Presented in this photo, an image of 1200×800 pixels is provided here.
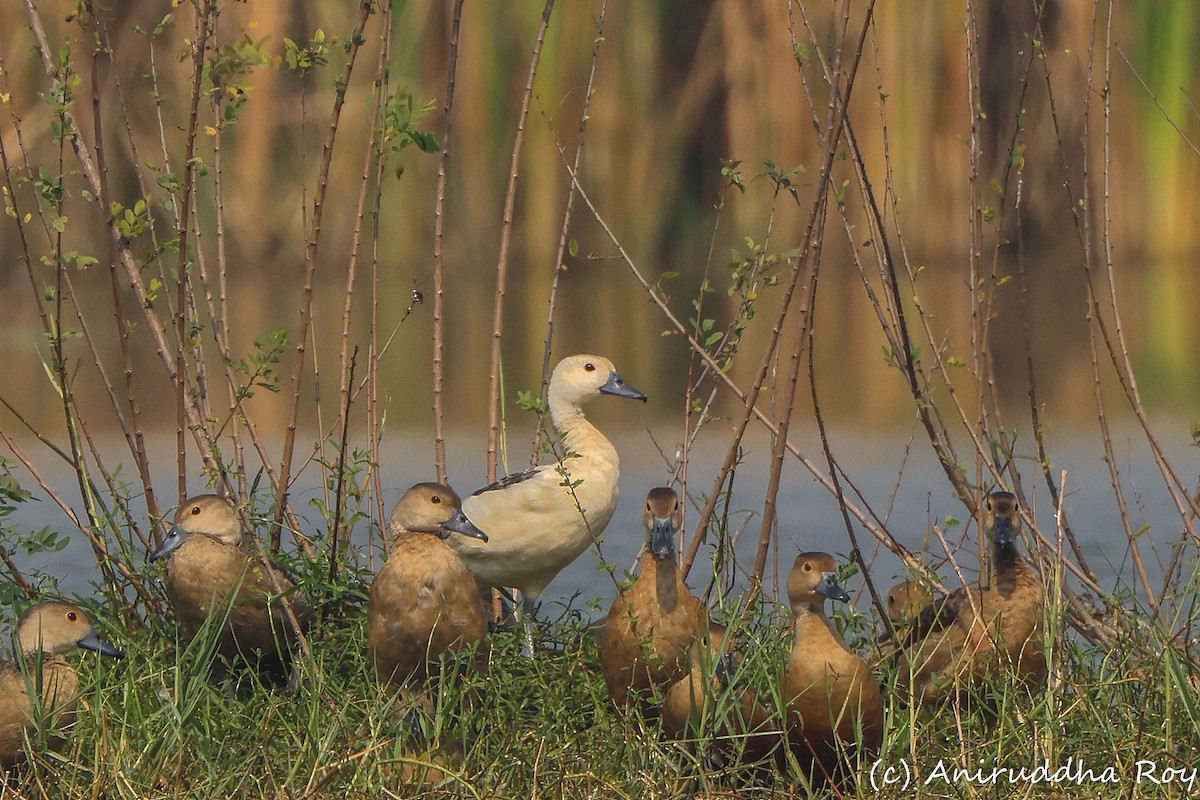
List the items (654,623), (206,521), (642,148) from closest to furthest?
(654,623) < (206,521) < (642,148)

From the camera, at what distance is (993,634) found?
157 inches

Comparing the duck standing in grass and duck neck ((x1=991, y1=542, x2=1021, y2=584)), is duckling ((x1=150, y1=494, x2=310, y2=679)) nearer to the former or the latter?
the duck standing in grass

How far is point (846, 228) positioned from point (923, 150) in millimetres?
5202

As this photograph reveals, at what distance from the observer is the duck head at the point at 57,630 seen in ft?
12.9

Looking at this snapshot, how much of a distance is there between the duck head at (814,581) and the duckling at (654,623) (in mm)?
257

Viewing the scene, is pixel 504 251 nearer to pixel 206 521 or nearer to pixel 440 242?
pixel 440 242

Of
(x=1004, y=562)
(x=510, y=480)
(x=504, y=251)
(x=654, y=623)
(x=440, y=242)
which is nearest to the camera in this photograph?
(x=654, y=623)

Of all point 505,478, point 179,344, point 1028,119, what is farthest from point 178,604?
point 1028,119

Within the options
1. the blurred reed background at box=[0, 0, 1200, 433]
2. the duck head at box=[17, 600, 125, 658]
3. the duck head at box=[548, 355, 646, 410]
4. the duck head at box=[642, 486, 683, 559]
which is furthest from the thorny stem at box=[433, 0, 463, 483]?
the blurred reed background at box=[0, 0, 1200, 433]

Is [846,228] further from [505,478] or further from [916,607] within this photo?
[505,478]

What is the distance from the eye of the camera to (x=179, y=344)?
4.36 m

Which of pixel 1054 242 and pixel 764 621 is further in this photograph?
pixel 1054 242

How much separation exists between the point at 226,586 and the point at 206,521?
0.70 ft

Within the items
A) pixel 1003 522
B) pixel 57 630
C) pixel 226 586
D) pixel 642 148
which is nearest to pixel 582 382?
pixel 226 586
